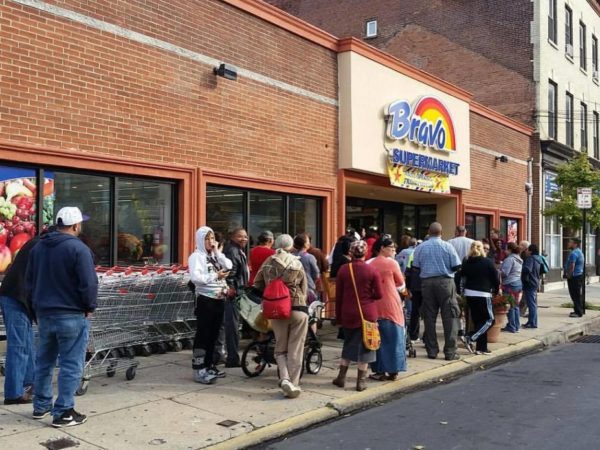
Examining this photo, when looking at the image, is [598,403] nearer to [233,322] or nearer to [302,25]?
[233,322]

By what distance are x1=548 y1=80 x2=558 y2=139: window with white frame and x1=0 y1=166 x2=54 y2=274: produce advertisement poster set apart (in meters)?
19.5

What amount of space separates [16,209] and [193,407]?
345cm

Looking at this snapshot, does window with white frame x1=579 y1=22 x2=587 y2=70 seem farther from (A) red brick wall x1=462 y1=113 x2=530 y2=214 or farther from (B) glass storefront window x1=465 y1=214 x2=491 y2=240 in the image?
(B) glass storefront window x1=465 y1=214 x2=491 y2=240

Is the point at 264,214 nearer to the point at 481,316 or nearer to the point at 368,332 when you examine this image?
the point at 481,316

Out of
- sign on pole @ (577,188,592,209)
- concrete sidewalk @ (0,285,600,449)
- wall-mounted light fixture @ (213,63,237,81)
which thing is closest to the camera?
concrete sidewalk @ (0,285,600,449)

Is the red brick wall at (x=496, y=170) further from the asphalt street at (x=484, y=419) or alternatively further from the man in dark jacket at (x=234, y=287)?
the man in dark jacket at (x=234, y=287)

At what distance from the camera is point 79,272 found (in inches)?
208


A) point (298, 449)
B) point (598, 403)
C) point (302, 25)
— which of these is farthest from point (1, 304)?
point (302, 25)

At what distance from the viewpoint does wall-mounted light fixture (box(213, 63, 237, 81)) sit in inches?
388

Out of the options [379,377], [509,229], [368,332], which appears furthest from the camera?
[509,229]

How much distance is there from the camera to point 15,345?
596 centimetres

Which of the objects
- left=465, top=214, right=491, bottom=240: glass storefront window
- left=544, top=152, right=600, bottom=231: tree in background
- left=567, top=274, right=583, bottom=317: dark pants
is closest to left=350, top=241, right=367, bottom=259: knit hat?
left=567, top=274, right=583, bottom=317: dark pants

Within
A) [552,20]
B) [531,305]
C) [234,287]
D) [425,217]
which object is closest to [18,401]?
[234,287]

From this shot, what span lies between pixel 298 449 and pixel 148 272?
141 inches
